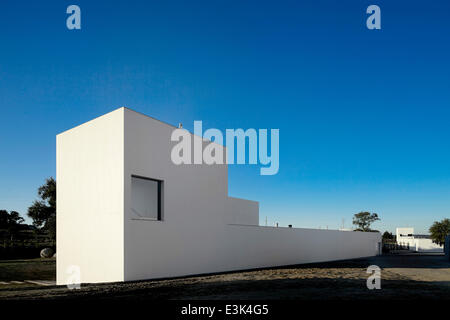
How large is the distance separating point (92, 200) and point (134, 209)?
4.64 m

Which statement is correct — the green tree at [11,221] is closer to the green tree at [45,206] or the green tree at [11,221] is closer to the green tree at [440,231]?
the green tree at [45,206]

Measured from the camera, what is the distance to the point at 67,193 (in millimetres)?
12648

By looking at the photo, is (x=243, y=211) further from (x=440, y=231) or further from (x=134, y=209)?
(x=440, y=231)

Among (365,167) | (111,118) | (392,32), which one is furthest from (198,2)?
(365,167)

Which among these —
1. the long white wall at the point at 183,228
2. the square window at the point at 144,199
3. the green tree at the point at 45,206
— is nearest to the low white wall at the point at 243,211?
the long white wall at the point at 183,228

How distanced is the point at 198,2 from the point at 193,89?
410 centimetres

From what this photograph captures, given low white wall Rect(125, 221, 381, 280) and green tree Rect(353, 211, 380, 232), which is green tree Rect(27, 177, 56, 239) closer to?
low white wall Rect(125, 221, 381, 280)

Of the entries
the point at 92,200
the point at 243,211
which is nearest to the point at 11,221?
the point at 243,211

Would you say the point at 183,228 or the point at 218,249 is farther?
the point at 218,249

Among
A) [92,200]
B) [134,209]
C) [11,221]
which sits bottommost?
[11,221]

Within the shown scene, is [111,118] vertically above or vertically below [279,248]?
above

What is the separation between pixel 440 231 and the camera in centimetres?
5056

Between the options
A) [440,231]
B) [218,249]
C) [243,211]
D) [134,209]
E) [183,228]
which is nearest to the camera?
[183,228]
